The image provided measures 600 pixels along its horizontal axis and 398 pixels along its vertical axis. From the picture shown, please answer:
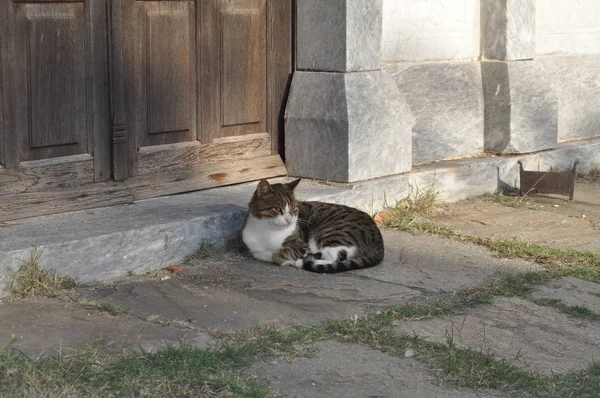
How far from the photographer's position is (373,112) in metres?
7.04

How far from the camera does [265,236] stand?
19.8ft

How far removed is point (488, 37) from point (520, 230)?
1951 mm

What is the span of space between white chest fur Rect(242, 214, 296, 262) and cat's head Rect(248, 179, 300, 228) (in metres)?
0.03

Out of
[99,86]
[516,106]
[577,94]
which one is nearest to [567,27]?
[577,94]

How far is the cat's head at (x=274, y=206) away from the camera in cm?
598

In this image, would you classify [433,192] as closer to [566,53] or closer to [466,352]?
[566,53]

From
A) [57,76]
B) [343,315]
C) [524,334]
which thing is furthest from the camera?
[57,76]

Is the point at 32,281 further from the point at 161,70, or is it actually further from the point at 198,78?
the point at 198,78

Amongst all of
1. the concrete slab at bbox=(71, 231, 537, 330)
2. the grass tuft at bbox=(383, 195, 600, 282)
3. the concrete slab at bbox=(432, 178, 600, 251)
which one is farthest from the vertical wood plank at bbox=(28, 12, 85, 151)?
the concrete slab at bbox=(432, 178, 600, 251)

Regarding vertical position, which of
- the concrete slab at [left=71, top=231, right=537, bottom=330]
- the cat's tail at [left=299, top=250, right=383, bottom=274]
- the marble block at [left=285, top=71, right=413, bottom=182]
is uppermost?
the marble block at [left=285, top=71, right=413, bottom=182]

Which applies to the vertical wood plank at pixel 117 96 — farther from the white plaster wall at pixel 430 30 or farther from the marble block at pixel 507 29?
the marble block at pixel 507 29

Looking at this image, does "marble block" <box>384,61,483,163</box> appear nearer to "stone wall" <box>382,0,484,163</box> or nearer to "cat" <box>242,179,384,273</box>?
"stone wall" <box>382,0,484,163</box>

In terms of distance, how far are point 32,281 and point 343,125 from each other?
8.21 feet

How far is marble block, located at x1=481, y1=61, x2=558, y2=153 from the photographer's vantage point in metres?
8.22
